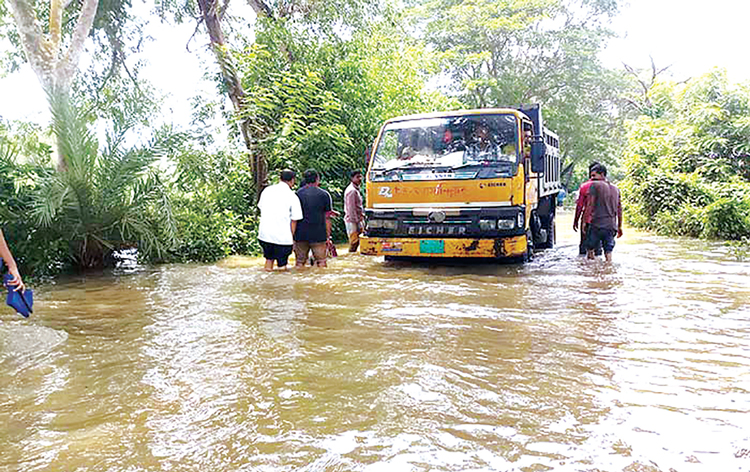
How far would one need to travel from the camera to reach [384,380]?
3709mm

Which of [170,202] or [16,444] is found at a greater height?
[170,202]

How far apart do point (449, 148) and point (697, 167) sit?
32.8 feet

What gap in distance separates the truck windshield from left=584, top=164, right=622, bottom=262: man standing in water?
1274 mm

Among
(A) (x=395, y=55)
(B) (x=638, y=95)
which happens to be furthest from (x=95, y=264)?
(B) (x=638, y=95)

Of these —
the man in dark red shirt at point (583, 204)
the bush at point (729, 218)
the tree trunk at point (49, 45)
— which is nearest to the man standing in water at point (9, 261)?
the tree trunk at point (49, 45)

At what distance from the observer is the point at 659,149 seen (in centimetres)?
1677

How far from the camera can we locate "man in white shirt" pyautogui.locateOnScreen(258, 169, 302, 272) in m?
8.18

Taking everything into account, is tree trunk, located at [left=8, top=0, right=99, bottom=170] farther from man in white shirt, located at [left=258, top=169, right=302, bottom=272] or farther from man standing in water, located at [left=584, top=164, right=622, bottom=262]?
man standing in water, located at [left=584, top=164, right=622, bottom=262]

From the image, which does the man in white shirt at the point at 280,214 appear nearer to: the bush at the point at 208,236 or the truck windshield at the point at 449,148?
the truck windshield at the point at 449,148

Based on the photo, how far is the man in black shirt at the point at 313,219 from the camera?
27.8 ft

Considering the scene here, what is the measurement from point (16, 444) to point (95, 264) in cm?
729

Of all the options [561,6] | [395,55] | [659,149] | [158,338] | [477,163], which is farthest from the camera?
[561,6]

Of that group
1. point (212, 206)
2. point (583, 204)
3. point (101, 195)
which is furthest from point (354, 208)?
point (101, 195)

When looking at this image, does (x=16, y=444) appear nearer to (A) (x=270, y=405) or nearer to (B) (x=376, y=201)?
(A) (x=270, y=405)
